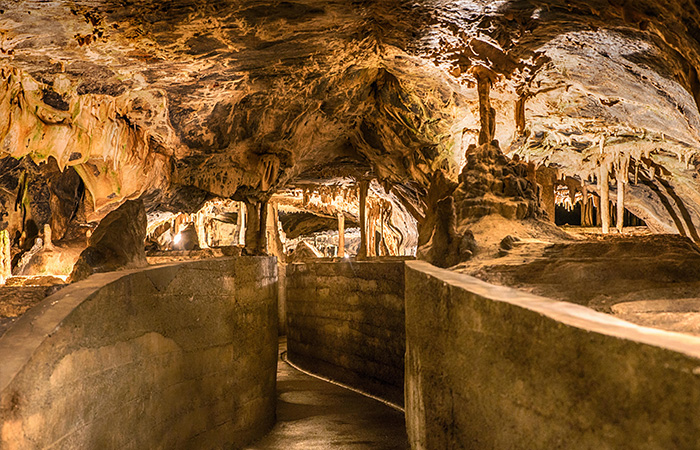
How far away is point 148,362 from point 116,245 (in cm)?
160

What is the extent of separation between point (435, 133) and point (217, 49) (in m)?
5.26

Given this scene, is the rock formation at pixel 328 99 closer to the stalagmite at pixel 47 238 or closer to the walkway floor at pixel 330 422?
the stalagmite at pixel 47 238

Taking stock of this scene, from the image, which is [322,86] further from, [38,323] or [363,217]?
[38,323]

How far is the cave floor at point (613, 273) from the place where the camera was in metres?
2.74

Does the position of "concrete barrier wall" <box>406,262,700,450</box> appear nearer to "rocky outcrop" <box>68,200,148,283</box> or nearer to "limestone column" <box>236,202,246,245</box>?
"rocky outcrop" <box>68,200,148,283</box>

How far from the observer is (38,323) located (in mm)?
2629

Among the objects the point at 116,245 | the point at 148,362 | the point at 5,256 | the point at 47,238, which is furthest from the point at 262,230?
the point at 148,362

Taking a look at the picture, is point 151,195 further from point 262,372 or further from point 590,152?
point 590,152

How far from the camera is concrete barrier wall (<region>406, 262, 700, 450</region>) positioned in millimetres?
1207

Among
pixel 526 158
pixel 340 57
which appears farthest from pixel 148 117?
pixel 526 158

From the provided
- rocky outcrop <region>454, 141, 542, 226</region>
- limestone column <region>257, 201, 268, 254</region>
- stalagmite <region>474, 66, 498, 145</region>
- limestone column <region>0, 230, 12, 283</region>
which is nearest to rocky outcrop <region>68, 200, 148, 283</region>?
rocky outcrop <region>454, 141, 542, 226</region>

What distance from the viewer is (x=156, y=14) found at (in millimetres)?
5516

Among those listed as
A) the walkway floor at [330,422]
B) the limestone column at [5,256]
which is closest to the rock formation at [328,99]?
the limestone column at [5,256]

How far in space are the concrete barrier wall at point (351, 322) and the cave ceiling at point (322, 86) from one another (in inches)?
118
